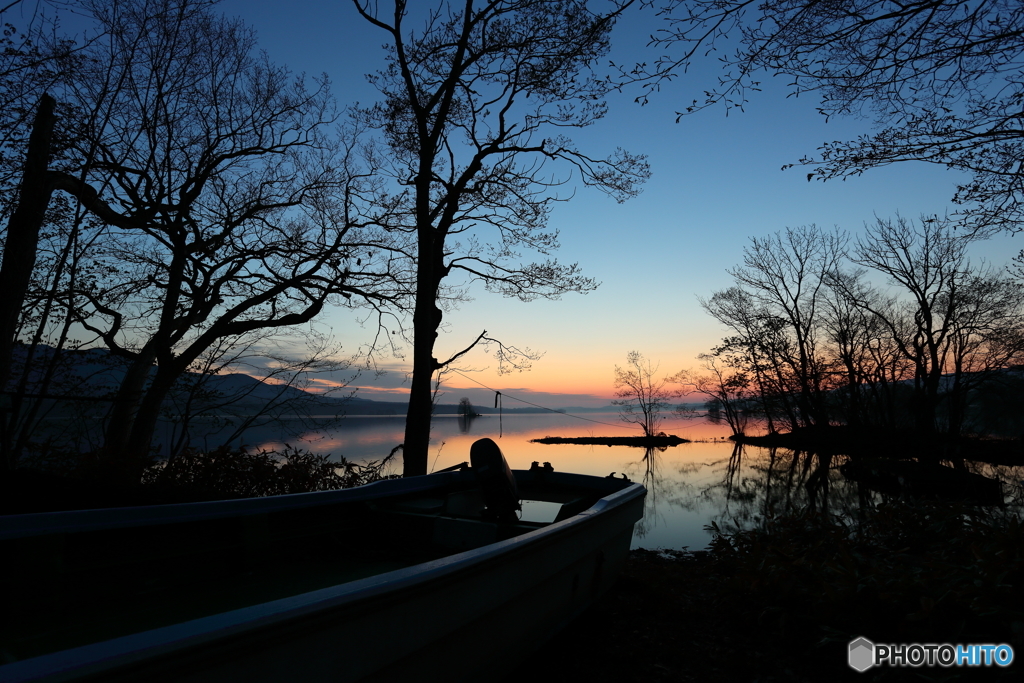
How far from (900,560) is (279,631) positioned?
5.79 meters

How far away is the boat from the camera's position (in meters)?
1.60

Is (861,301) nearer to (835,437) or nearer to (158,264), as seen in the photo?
(835,437)

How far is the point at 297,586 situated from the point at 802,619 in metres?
3.84

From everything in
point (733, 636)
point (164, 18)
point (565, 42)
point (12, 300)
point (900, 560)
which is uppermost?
point (565, 42)

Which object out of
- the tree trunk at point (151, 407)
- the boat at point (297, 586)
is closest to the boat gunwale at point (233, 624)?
the boat at point (297, 586)

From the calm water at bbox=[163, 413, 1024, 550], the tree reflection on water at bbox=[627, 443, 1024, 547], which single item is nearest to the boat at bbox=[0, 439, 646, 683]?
the calm water at bbox=[163, 413, 1024, 550]

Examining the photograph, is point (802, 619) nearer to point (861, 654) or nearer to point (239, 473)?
point (861, 654)

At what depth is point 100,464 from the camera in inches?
253

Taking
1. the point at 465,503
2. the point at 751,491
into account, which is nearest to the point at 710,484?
the point at 751,491

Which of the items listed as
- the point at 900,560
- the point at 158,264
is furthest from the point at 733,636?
the point at 158,264

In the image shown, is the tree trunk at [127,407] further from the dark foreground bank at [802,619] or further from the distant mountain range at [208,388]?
the dark foreground bank at [802,619]

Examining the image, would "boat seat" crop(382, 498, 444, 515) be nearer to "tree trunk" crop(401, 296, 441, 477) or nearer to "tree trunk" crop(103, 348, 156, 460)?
"tree trunk" crop(401, 296, 441, 477)

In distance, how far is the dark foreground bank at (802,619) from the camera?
11.3ft

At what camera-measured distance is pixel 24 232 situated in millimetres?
5844
